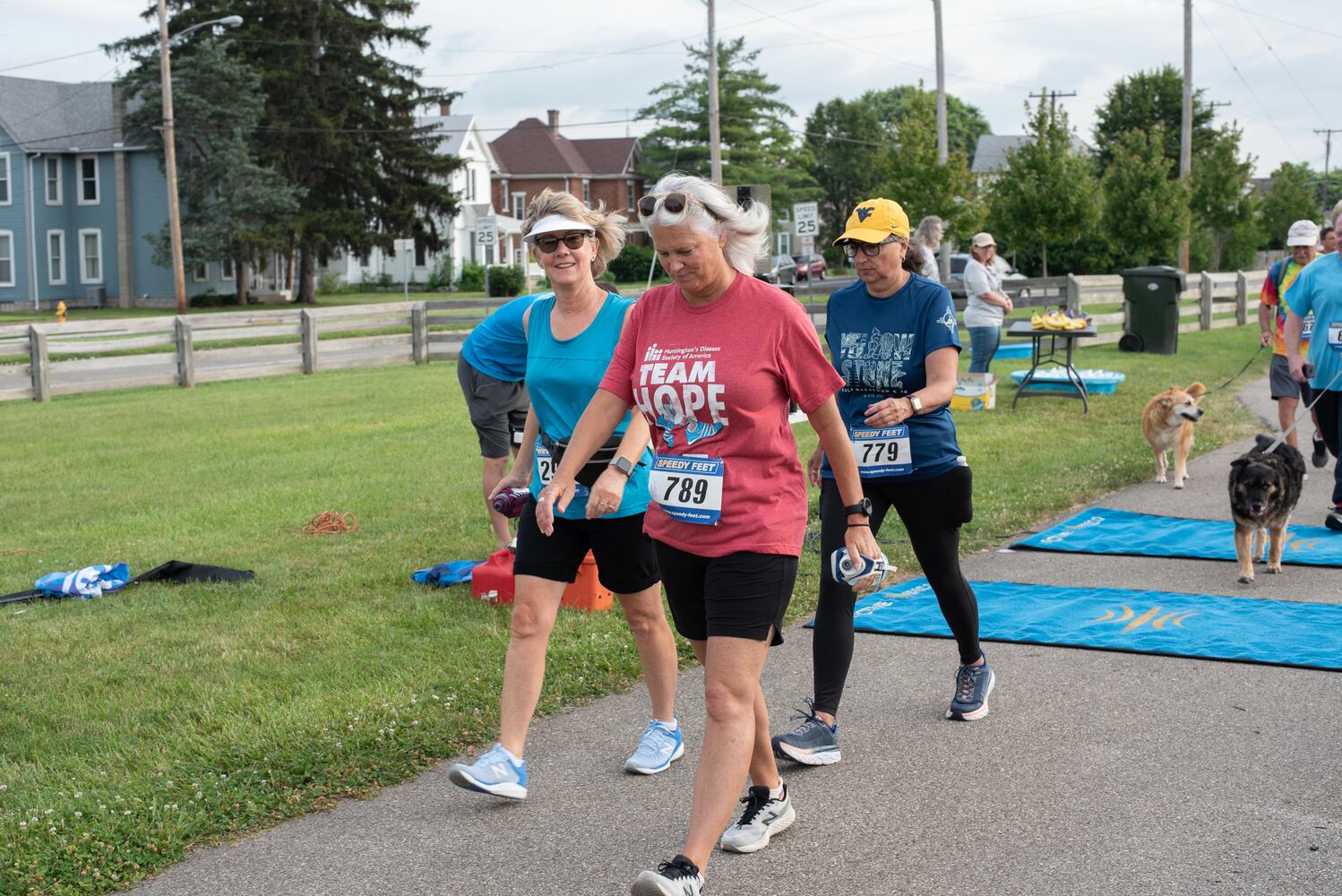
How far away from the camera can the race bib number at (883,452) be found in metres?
5.31

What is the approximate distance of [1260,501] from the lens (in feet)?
26.2

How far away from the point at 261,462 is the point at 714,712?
34.3 ft

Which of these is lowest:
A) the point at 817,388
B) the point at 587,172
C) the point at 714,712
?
the point at 714,712

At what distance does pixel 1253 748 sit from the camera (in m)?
5.16

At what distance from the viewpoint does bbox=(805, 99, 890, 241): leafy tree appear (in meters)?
99.1

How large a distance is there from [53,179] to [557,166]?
3382 cm

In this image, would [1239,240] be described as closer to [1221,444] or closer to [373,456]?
[1221,444]

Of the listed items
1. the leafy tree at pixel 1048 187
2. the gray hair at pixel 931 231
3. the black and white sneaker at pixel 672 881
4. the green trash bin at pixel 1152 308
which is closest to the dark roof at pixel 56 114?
the leafy tree at pixel 1048 187

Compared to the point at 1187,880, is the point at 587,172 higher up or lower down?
higher up

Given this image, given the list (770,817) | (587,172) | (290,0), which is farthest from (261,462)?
(587,172)

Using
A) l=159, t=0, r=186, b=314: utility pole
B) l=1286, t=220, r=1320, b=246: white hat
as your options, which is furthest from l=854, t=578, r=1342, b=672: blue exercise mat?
l=159, t=0, r=186, b=314: utility pole

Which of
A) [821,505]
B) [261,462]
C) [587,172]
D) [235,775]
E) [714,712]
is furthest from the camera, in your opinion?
[587,172]

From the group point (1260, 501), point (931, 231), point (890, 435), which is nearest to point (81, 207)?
point (931, 231)

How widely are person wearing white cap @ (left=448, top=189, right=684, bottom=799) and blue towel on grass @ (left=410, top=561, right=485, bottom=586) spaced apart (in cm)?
285
